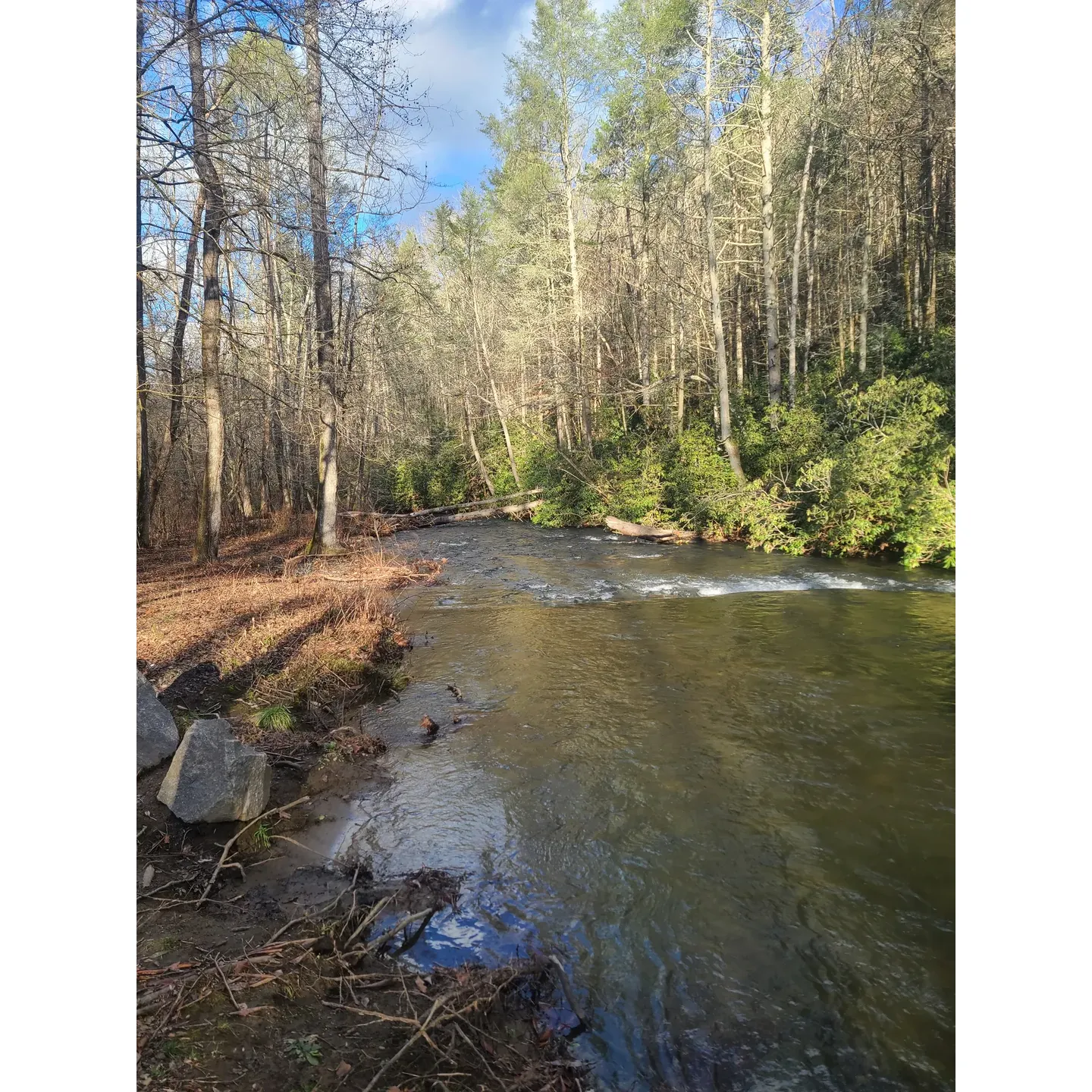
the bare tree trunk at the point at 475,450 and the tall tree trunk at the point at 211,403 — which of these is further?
the bare tree trunk at the point at 475,450

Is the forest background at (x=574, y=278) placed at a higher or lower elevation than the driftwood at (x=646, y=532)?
higher

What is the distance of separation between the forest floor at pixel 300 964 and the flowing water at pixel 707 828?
23 centimetres

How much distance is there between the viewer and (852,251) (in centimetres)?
1673

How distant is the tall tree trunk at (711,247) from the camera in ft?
42.2

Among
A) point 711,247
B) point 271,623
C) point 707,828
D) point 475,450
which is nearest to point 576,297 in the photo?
point 711,247

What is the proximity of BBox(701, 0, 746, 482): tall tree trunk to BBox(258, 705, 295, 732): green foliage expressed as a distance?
1034 centimetres

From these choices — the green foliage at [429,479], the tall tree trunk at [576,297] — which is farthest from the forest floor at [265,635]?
the green foliage at [429,479]

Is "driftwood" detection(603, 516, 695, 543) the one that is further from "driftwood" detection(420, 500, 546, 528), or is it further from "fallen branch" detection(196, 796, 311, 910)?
"fallen branch" detection(196, 796, 311, 910)

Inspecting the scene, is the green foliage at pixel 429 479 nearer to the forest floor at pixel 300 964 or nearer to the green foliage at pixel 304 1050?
the forest floor at pixel 300 964

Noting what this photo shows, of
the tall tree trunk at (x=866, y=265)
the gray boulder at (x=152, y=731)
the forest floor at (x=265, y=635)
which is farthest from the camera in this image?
the tall tree trunk at (x=866, y=265)
